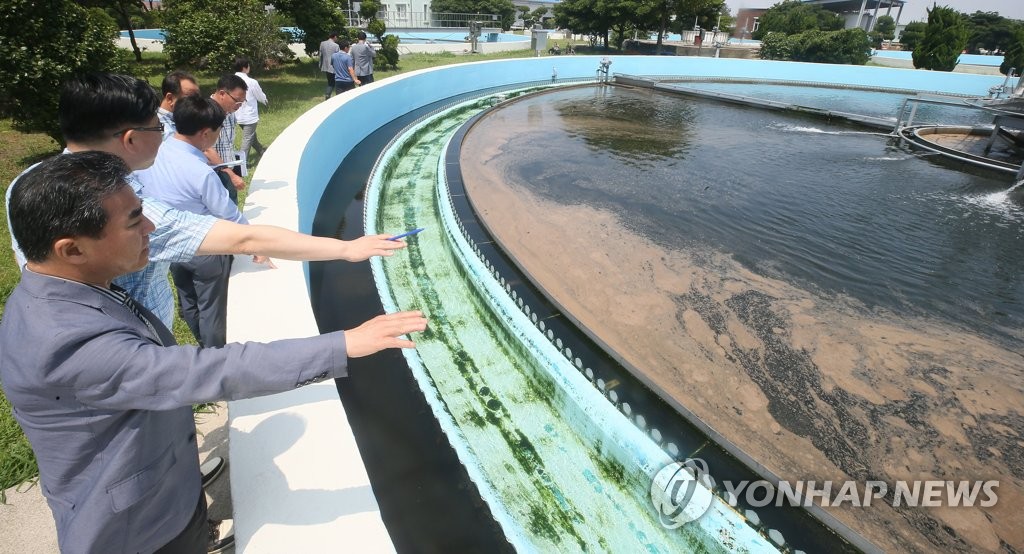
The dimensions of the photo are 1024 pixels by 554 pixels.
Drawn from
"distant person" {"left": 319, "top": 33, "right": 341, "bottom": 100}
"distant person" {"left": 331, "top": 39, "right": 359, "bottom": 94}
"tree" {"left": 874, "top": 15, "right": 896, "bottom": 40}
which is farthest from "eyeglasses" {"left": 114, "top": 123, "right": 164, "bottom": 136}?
"tree" {"left": 874, "top": 15, "right": 896, "bottom": 40}

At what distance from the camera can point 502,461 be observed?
2965 millimetres

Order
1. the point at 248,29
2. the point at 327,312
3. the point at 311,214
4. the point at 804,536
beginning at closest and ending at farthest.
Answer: the point at 804,536, the point at 327,312, the point at 311,214, the point at 248,29

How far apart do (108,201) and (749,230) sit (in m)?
6.05

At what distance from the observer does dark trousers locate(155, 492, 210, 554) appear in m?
1.44

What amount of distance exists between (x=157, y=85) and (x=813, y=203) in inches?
538

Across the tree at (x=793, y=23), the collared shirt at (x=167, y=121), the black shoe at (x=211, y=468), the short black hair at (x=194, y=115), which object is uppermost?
the tree at (x=793, y=23)

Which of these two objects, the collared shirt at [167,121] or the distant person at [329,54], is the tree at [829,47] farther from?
the collared shirt at [167,121]

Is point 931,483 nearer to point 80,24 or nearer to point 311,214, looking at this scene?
point 311,214

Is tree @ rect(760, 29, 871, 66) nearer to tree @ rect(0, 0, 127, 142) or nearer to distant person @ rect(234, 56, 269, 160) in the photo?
distant person @ rect(234, 56, 269, 160)

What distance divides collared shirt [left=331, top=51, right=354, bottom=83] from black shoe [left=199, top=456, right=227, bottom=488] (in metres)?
9.32

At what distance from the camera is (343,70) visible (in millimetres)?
9984

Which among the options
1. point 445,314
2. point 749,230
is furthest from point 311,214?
point 749,230

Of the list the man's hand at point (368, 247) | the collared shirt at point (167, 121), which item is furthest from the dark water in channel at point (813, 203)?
the collared shirt at point (167, 121)

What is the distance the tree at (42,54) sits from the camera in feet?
16.7
